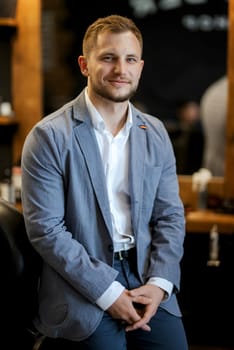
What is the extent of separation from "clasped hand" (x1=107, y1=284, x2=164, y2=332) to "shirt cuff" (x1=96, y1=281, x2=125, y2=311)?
11 mm

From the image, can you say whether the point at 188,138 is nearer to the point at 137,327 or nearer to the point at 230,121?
the point at 230,121

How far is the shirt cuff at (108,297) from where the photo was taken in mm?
1859

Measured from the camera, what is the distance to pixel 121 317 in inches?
74.2

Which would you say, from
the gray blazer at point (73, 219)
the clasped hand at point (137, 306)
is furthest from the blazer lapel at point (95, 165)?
the clasped hand at point (137, 306)

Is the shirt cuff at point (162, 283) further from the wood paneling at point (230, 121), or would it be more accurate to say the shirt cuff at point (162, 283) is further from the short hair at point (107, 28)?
the wood paneling at point (230, 121)

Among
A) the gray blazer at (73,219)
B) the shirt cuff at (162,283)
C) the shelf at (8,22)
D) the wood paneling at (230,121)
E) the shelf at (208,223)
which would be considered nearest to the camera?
the gray blazer at (73,219)

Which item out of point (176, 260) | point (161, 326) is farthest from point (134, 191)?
point (161, 326)

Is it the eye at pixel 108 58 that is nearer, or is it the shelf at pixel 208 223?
the eye at pixel 108 58

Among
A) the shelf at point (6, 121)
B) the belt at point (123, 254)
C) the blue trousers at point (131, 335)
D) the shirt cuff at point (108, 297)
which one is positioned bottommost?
the blue trousers at point (131, 335)

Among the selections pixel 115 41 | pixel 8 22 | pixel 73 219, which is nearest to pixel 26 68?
pixel 8 22

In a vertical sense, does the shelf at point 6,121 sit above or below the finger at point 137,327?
above

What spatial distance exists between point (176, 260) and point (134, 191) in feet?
0.96

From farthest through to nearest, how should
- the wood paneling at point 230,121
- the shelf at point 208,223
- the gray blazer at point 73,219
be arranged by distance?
the wood paneling at point 230,121 → the shelf at point 208,223 → the gray blazer at point 73,219

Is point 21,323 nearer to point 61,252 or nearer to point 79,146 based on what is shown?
point 61,252
